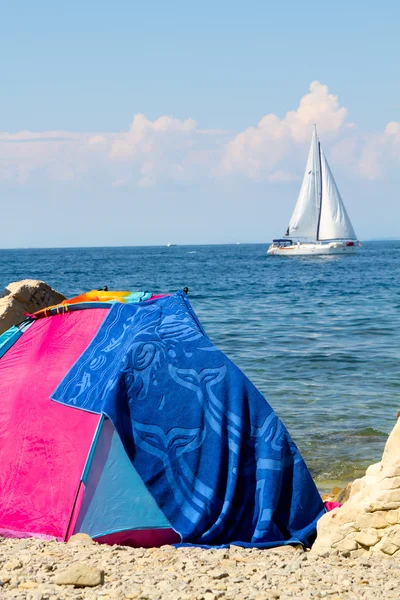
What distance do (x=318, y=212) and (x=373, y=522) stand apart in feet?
236

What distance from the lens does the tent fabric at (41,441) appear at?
5.90 m

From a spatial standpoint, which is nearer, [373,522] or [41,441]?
[373,522]

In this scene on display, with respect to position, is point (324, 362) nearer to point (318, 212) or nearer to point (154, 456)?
point (154, 456)

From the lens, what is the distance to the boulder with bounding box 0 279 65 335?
1138 cm

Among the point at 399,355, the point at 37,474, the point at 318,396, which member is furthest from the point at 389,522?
the point at 399,355

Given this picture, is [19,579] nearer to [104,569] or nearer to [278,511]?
[104,569]

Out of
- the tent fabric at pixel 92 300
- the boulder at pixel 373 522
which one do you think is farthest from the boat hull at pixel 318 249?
the boulder at pixel 373 522

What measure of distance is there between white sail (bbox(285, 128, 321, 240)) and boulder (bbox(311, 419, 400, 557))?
70.9 metres

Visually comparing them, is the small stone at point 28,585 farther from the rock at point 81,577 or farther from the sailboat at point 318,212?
the sailboat at point 318,212

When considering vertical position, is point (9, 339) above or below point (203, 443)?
above

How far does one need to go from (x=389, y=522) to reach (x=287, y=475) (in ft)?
3.07

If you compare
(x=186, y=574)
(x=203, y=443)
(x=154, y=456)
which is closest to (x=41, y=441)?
(x=154, y=456)

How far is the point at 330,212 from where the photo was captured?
7562 centimetres

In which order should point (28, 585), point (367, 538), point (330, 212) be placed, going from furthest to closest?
point (330, 212), point (367, 538), point (28, 585)
